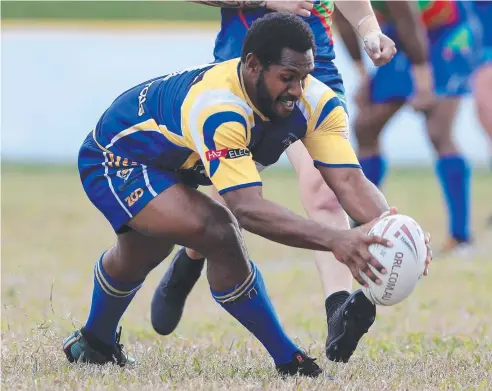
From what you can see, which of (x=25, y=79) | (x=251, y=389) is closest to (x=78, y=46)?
(x=25, y=79)

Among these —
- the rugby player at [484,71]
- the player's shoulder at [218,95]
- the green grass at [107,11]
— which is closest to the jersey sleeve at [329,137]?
the player's shoulder at [218,95]

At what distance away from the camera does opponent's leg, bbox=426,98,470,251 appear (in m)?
8.64

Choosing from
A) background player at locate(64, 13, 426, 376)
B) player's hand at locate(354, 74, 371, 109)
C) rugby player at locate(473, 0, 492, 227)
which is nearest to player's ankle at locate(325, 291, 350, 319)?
background player at locate(64, 13, 426, 376)

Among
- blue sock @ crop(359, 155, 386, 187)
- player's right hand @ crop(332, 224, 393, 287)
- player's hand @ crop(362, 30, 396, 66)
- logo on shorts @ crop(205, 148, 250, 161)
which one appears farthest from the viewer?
blue sock @ crop(359, 155, 386, 187)

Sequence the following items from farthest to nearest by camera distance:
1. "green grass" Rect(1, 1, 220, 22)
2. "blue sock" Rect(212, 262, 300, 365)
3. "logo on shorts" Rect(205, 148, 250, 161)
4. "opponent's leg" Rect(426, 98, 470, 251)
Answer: "green grass" Rect(1, 1, 220, 22)
"opponent's leg" Rect(426, 98, 470, 251)
"blue sock" Rect(212, 262, 300, 365)
"logo on shorts" Rect(205, 148, 250, 161)

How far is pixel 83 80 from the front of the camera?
1480 cm

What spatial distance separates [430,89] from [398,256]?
174 inches

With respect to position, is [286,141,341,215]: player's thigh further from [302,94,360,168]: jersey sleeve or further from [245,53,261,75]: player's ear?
[245,53,261,75]: player's ear

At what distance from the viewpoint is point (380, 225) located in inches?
148

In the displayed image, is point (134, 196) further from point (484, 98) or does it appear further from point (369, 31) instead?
point (484, 98)

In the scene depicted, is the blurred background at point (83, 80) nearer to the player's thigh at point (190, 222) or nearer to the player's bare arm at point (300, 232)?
the player's thigh at point (190, 222)

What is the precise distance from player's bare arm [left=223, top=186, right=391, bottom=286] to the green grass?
1213 cm

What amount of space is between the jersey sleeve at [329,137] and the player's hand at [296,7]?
2.01ft

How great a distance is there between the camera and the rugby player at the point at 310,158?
464 centimetres
